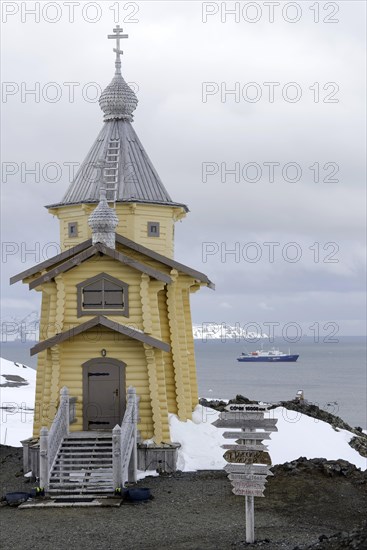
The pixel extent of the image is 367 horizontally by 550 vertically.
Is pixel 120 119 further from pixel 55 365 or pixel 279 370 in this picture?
pixel 279 370

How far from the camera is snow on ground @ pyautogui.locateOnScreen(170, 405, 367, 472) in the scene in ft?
87.1

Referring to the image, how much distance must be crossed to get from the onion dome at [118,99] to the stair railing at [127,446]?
1127 cm

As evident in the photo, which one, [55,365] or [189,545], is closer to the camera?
[189,545]

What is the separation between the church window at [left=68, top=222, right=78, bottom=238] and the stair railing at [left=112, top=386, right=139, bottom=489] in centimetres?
710

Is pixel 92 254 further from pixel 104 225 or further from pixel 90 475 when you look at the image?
pixel 90 475

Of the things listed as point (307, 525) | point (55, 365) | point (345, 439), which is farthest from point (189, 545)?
point (345, 439)

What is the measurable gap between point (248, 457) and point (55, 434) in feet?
28.9

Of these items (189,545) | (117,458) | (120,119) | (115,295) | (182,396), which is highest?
(120,119)

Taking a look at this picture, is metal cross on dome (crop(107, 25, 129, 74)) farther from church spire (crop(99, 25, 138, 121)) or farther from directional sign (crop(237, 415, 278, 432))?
directional sign (crop(237, 415, 278, 432))

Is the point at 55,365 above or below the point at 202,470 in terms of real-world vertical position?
above

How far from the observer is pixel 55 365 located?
2645 cm

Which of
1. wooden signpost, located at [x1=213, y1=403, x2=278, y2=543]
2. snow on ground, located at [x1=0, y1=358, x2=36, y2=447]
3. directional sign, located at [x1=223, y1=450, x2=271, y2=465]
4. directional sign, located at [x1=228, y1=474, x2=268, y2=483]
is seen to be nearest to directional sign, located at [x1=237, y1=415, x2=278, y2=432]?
wooden signpost, located at [x1=213, y1=403, x2=278, y2=543]

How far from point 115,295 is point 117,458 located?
19.4ft

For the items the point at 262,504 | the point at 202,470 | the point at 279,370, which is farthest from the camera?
the point at 279,370
